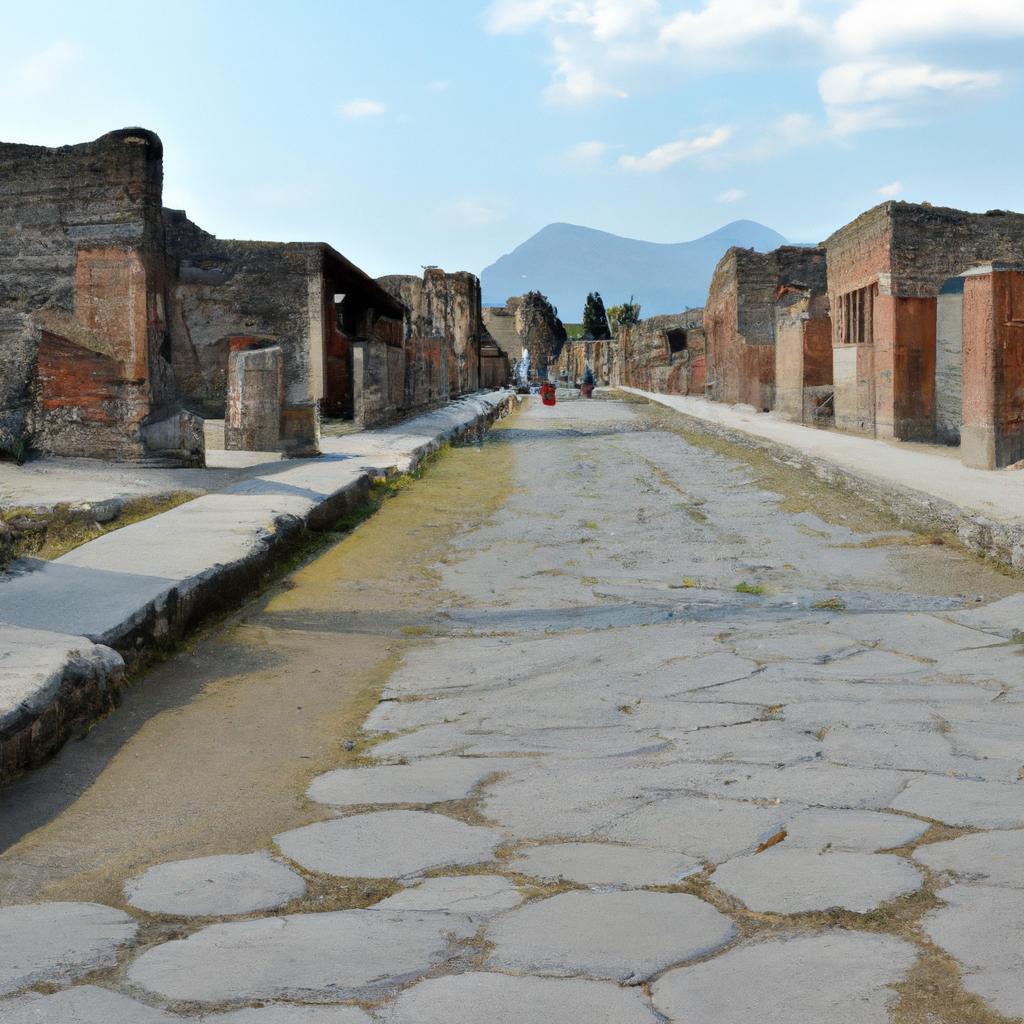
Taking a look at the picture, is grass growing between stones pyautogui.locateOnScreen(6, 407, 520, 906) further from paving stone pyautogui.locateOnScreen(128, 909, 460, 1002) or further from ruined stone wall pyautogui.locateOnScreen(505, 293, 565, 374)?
ruined stone wall pyautogui.locateOnScreen(505, 293, 565, 374)

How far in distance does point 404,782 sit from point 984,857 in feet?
3.78

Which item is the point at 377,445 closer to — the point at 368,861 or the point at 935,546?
the point at 935,546

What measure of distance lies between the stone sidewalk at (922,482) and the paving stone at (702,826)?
A: 10.3ft

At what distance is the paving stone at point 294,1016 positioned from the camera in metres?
1.50

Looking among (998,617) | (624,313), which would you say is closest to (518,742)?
(998,617)

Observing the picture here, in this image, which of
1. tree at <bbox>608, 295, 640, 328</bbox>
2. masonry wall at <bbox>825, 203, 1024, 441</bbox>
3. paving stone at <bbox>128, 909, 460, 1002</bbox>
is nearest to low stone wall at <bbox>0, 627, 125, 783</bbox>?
paving stone at <bbox>128, 909, 460, 1002</bbox>

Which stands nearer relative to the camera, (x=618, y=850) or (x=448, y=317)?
(x=618, y=850)

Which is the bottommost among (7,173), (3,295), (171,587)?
(171,587)

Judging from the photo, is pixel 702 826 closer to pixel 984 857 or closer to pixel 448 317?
pixel 984 857

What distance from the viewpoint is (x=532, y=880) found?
6.48 ft

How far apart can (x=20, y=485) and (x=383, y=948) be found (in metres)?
5.79

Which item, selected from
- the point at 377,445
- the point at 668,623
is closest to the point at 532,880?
the point at 668,623

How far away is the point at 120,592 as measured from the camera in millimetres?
3787

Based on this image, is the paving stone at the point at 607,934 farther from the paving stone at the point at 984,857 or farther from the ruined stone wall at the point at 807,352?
the ruined stone wall at the point at 807,352
